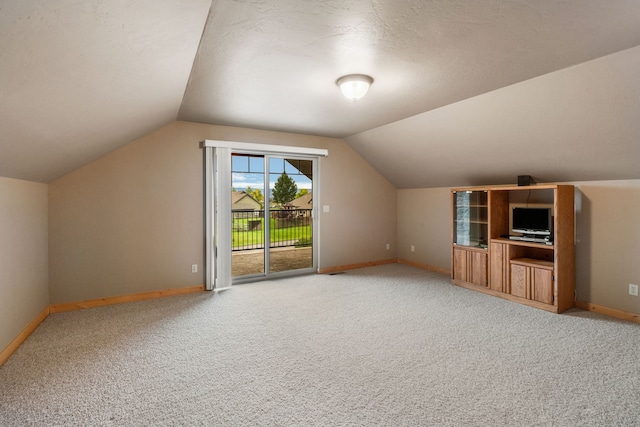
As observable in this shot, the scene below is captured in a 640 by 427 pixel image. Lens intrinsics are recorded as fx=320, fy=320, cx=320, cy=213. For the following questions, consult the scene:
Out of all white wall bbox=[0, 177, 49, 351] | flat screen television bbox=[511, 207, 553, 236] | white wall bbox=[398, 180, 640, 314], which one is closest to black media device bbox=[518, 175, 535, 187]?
flat screen television bbox=[511, 207, 553, 236]

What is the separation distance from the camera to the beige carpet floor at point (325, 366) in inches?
78.1

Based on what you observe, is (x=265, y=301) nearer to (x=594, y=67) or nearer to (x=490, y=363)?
(x=490, y=363)

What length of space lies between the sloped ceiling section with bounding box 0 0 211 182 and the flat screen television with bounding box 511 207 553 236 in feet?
14.0

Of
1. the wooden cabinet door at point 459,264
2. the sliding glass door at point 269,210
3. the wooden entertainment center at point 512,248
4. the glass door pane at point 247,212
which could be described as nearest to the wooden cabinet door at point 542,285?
the wooden entertainment center at point 512,248

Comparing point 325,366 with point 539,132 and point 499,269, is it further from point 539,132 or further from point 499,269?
point 539,132

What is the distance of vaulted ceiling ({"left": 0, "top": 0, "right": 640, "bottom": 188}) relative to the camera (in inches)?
67.6

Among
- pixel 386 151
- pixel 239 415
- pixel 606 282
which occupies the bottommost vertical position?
pixel 239 415

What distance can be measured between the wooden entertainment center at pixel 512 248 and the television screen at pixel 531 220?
0.08 m

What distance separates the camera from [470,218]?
4.80m

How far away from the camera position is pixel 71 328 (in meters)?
3.29


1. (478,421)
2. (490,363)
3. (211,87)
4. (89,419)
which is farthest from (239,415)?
(211,87)

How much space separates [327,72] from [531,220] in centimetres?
330

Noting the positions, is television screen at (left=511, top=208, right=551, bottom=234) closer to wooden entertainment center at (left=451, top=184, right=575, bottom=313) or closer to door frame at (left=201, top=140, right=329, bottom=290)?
wooden entertainment center at (left=451, top=184, right=575, bottom=313)

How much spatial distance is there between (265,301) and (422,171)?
11.1ft
